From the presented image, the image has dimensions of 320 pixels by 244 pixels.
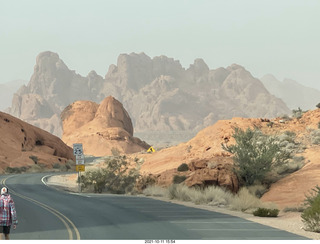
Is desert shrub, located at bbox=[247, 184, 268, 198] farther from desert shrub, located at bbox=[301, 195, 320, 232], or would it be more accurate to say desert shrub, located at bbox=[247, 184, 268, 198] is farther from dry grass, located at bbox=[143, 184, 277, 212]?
desert shrub, located at bbox=[301, 195, 320, 232]

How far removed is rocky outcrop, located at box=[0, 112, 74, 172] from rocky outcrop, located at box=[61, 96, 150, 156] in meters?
28.6

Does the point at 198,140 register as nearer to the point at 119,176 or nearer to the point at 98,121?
the point at 119,176

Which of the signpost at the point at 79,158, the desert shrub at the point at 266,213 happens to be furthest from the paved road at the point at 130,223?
the signpost at the point at 79,158

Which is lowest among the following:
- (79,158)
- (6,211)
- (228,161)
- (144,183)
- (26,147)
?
(6,211)

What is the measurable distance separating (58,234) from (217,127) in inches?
2153

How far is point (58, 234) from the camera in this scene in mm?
19547

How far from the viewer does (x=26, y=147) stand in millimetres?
99875

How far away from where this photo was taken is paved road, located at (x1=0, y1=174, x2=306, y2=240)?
19.1m

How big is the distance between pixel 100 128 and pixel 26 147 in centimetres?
5108

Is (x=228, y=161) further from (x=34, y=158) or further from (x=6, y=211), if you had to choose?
(x=34, y=158)

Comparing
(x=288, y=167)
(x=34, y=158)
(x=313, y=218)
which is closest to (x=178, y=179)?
(x=288, y=167)

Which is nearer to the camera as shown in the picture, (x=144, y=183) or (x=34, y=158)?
(x=144, y=183)

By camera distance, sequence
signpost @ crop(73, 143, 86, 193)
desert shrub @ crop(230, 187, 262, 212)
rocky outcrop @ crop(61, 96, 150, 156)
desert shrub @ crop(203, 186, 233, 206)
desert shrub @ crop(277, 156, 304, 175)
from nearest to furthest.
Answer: desert shrub @ crop(230, 187, 262, 212) → desert shrub @ crop(203, 186, 233, 206) → desert shrub @ crop(277, 156, 304, 175) → signpost @ crop(73, 143, 86, 193) → rocky outcrop @ crop(61, 96, 150, 156)

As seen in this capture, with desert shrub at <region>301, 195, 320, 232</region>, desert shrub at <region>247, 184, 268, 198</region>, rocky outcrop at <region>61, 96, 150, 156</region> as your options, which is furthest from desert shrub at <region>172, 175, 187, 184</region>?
rocky outcrop at <region>61, 96, 150, 156</region>
